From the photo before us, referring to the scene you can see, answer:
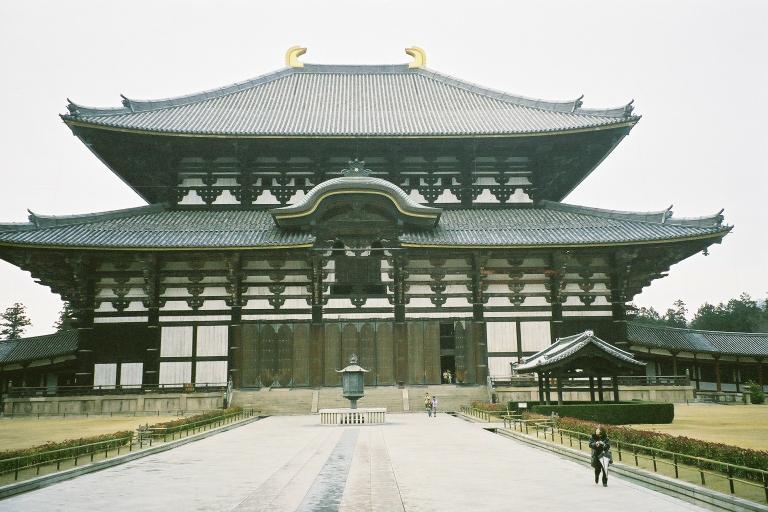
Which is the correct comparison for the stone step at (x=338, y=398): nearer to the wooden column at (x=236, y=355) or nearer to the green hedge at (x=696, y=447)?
the wooden column at (x=236, y=355)

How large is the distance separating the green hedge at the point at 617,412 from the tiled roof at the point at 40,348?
1066 inches

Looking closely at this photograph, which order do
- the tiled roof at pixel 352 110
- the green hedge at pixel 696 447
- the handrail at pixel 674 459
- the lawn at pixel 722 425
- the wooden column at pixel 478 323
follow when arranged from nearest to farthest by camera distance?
the handrail at pixel 674 459 → the green hedge at pixel 696 447 → the lawn at pixel 722 425 → the wooden column at pixel 478 323 → the tiled roof at pixel 352 110

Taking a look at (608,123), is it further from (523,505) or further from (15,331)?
(15,331)

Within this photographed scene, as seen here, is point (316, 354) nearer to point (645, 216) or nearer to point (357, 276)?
point (357, 276)

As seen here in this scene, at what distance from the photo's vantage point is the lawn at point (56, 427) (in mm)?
22119

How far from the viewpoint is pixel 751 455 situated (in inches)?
484

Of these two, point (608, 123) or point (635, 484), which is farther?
point (608, 123)

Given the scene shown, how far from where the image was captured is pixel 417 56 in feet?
171

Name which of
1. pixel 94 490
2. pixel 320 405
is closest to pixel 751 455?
pixel 94 490

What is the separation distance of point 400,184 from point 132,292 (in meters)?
16.6

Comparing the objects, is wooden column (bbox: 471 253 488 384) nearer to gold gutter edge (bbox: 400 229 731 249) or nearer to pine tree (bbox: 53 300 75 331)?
Answer: gold gutter edge (bbox: 400 229 731 249)

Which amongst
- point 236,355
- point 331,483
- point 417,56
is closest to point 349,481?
point 331,483

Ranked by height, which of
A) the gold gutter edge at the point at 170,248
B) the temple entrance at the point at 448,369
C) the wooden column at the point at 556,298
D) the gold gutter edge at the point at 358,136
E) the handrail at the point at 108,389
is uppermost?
the gold gutter edge at the point at 358,136

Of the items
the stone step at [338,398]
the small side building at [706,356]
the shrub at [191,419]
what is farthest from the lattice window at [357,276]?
the small side building at [706,356]
